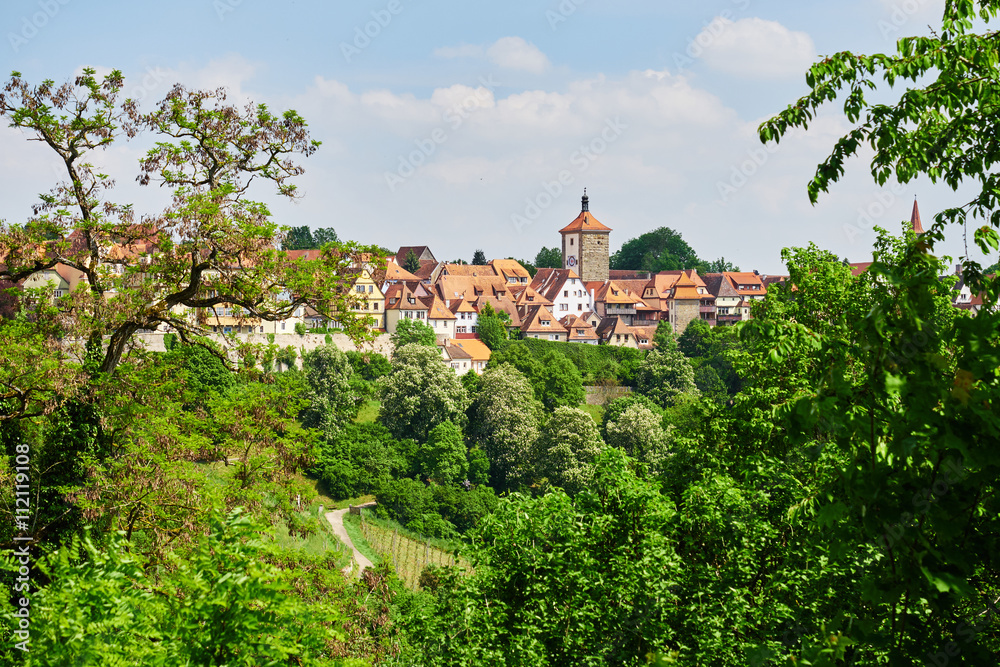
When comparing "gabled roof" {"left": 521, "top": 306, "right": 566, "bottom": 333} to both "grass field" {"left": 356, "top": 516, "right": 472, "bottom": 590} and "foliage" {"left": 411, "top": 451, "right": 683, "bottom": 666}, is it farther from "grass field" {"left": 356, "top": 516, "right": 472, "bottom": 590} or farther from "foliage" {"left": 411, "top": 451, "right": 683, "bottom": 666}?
"foliage" {"left": 411, "top": 451, "right": 683, "bottom": 666}

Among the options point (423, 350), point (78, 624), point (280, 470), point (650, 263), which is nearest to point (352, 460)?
point (423, 350)

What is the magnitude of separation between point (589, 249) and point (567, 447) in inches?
2564

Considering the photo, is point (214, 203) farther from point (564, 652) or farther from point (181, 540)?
point (564, 652)

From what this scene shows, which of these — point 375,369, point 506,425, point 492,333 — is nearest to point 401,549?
point 506,425

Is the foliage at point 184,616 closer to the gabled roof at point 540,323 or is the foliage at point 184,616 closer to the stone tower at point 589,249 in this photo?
the gabled roof at point 540,323

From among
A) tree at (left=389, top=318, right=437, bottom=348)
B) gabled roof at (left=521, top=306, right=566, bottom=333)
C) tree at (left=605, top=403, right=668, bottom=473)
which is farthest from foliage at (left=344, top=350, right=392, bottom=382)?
gabled roof at (left=521, top=306, right=566, bottom=333)

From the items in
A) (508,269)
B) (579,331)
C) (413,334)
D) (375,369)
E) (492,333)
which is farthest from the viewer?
(508,269)

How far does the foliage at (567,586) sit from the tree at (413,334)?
51.5m

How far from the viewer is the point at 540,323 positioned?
80.9 meters

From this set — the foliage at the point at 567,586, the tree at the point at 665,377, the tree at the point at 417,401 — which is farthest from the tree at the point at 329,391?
the foliage at the point at 567,586

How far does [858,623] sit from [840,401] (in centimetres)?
88

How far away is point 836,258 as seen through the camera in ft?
60.4

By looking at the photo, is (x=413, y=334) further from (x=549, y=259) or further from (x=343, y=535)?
(x=549, y=259)

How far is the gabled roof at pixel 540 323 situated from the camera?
80.5 m
